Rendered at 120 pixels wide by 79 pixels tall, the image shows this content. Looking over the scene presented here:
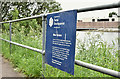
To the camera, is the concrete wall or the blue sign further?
the concrete wall

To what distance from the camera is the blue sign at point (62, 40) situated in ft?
6.50

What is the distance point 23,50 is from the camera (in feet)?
13.9

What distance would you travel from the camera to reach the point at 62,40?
2.16 metres

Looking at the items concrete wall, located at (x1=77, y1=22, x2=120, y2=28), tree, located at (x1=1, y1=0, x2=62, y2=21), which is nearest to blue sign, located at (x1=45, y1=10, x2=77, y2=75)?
concrete wall, located at (x1=77, y1=22, x2=120, y2=28)

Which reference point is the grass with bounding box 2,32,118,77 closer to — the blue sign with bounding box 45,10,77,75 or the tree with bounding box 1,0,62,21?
the blue sign with bounding box 45,10,77,75

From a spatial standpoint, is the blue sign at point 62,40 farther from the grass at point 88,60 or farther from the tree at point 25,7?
the tree at point 25,7

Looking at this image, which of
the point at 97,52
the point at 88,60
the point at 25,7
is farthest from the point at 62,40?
the point at 25,7

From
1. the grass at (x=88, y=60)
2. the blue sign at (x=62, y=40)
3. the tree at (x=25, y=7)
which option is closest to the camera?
the blue sign at (x=62, y=40)

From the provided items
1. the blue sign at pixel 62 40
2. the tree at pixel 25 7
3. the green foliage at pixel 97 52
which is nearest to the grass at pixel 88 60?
the green foliage at pixel 97 52

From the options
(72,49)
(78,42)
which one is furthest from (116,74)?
(78,42)

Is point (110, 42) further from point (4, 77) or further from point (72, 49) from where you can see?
point (4, 77)

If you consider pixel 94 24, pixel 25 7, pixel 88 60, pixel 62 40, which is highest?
pixel 25 7

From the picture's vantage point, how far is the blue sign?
1.98m

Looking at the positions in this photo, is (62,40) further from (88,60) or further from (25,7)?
(25,7)
